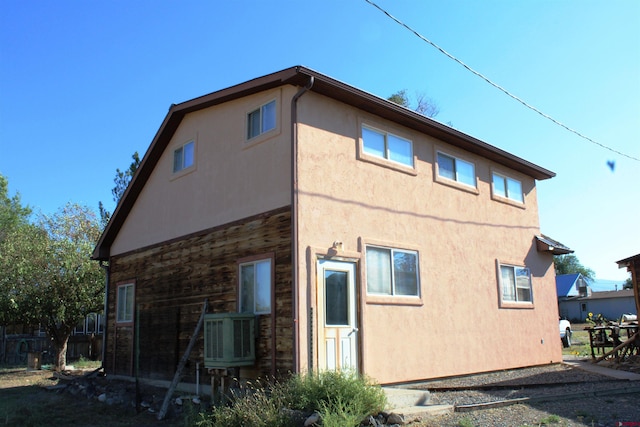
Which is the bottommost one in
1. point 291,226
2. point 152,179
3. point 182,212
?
point 291,226

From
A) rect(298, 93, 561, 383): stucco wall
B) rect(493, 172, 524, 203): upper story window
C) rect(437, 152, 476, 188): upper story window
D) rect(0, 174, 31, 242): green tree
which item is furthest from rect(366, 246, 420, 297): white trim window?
rect(0, 174, 31, 242): green tree

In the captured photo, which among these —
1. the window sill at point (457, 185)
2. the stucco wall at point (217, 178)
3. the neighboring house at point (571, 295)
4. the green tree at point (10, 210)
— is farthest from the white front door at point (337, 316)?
the neighboring house at point (571, 295)

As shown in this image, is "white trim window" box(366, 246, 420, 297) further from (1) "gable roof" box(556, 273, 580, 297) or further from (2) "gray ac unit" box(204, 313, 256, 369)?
(1) "gable roof" box(556, 273, 580, 297)

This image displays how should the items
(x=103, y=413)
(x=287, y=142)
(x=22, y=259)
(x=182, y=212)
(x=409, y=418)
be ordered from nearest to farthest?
(x=409, y=418) < (x=287, y=142) < (x=103, y=413) < (x=182, y=212) < (x=22, y=259)

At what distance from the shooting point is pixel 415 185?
38.4 ft

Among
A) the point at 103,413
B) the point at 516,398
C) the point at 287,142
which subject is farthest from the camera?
the point at 103,413

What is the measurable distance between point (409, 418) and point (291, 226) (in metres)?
3.64

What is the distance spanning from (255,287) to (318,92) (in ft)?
12.6

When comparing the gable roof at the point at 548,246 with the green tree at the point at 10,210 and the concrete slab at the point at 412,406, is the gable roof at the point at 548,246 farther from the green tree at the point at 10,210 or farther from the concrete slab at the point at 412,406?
the green tree at the point at 10,210

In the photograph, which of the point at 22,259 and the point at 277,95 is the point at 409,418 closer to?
the point at 277,95

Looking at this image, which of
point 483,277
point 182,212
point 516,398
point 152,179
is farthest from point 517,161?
point 152,179

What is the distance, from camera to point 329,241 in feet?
31.9

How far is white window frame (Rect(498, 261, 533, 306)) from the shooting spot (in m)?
13.7

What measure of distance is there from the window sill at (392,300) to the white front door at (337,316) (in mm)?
455
